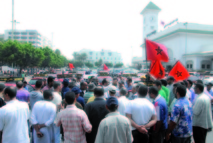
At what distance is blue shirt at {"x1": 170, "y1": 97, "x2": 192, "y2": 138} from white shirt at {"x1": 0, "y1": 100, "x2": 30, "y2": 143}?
9.66 ft

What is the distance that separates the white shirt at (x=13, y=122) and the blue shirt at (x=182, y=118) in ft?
9.66

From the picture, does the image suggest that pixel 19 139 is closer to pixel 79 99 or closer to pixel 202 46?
pixel 79 99

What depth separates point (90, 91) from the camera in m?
4.96

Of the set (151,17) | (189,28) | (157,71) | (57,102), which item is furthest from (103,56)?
(57,102)

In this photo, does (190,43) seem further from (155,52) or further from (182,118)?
(182,118)

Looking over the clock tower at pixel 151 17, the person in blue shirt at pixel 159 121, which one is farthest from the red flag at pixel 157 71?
the clock tower at pixel 151 17

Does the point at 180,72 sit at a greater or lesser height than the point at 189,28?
lesser

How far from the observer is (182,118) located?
3205mm

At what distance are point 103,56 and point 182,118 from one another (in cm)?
12789

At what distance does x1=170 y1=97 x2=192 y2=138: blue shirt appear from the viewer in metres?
3.20

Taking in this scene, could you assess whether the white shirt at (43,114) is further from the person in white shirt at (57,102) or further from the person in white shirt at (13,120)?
the person in white shirt at (57,102)

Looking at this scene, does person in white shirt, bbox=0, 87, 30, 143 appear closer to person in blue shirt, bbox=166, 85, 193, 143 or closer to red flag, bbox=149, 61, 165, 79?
person in blue shirt, bbox=166, 85, 193, 143

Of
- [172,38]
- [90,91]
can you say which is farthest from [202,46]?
[90,91]

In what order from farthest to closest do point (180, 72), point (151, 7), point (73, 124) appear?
point (151, 7) < point (180, 72) < point (73, 124)
